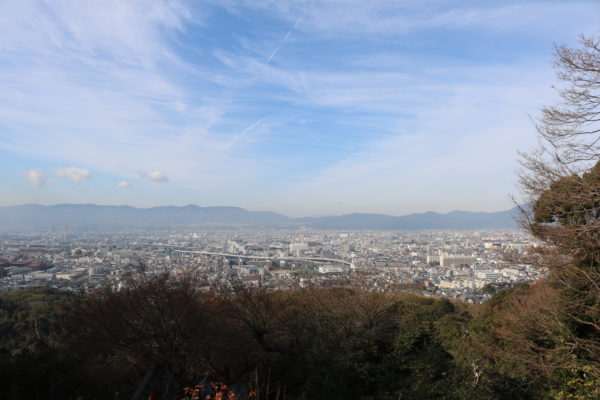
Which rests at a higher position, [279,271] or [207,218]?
[207,218]

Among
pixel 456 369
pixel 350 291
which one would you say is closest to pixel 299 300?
pixel 350 291

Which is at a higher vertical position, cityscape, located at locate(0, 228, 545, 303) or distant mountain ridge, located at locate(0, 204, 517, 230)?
distant mountain ridge, located at locate(0, 204, 517, 230)

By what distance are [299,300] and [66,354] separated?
5.48 m

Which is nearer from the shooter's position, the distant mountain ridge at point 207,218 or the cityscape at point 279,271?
the cityscape at point 279,271

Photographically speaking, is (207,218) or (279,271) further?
(207,218)

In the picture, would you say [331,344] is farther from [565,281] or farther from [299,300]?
[565,281]

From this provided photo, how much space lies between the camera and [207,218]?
273 feet

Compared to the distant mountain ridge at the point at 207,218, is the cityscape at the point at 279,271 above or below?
below

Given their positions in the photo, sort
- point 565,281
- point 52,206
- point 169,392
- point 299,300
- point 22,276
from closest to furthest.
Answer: point 169,392
point 565,281
point 299,300
point 22,276
point 52,206

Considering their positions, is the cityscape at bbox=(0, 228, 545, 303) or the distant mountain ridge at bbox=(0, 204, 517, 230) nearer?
the cityscape at bbox=(0, 228, 545, 303)

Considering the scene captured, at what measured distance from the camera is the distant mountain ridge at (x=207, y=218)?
199 ft

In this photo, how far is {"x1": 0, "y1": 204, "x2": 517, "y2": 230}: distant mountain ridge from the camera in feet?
199

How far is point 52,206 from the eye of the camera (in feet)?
224

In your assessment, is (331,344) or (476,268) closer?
(331,344)
